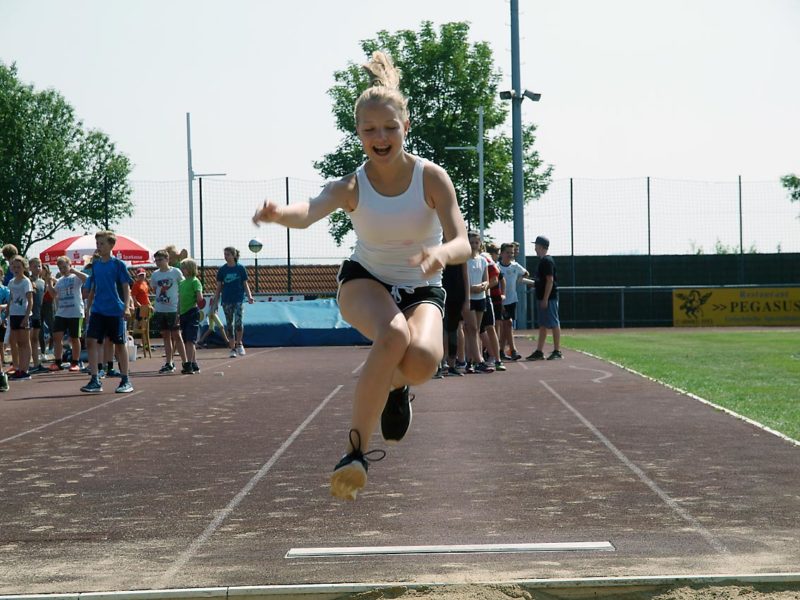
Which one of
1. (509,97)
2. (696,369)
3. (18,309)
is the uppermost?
(509,97)

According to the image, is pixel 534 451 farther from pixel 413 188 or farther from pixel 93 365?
pixel 93 365

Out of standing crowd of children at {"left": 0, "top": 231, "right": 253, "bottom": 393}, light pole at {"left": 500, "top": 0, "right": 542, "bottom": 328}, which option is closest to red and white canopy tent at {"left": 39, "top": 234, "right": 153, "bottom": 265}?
standing crowd of children at {"left": 0, "top": 231, "right": 253, "bottom": 393}

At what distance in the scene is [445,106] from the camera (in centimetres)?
5416

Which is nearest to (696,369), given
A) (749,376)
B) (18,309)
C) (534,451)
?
(749,376)

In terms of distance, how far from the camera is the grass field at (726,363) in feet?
40.4

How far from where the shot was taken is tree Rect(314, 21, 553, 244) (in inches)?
2058

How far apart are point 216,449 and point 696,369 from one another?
31.8ft

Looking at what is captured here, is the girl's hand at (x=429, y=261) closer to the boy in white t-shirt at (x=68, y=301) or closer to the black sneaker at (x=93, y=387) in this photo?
the black sneaker at (x=93, y=387)

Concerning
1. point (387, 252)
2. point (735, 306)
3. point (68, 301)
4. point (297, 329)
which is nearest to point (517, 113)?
point (297, 329)

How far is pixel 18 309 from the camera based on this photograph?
54.6ft

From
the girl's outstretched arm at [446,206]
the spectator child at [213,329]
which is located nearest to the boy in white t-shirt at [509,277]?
the spectator child at [213,329]

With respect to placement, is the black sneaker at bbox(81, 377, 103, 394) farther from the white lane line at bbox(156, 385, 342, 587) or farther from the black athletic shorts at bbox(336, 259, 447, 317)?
the black athletic shorts at bbox(336, 259, 447, 317)

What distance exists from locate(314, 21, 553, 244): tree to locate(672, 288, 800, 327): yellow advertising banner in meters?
17.1

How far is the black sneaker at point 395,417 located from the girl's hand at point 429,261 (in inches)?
46.1
